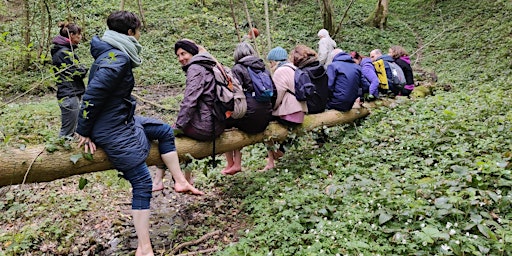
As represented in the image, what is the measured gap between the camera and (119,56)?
362 cm

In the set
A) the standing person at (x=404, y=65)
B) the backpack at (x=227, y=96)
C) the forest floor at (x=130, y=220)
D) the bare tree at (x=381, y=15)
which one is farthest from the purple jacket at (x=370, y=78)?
the bare tree at (x=381, y=15)

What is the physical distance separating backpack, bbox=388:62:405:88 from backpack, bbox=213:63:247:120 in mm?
4734

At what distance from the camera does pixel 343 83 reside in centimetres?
688

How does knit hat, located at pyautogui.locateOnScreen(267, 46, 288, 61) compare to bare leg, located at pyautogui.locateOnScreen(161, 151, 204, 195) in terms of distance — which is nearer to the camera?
bare leg, located at pyautogui.locateOnScreen(161, 151, 204, 195)

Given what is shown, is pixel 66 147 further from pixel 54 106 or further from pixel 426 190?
pixel 54 106

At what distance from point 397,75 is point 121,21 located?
662 centimetres

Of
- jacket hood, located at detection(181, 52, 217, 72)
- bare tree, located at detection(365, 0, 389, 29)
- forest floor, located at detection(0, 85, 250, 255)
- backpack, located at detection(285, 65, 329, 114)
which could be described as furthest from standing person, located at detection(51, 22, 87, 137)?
bare tree, located at detection(365, 0, 389, 29)

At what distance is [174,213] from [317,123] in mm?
2880

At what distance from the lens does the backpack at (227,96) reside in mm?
4723

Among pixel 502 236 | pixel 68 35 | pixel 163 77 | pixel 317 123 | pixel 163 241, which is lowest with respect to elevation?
pixel 163 77

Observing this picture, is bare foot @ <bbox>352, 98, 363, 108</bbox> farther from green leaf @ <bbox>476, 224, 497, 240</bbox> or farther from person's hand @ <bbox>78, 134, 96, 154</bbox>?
person's hand @ <bbox>78, 134, 96, 154</bbox>

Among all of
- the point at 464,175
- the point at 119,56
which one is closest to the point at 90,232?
the point at 119,56

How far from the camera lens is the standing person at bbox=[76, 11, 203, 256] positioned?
3553 mm

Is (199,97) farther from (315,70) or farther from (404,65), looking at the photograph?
(404,65)
